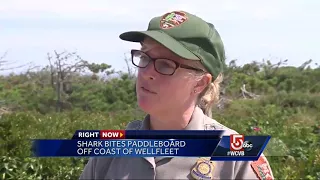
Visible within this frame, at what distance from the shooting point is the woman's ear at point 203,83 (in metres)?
1.39

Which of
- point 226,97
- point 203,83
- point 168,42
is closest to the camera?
point 168,42

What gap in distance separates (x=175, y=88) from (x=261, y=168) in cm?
29

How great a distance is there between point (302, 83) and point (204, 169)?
18.7m

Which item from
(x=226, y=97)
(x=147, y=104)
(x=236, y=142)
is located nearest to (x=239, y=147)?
(x=236, y=142)

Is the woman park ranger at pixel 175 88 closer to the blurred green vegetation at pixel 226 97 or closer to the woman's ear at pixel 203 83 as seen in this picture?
the woman's ear at pixel 203 83

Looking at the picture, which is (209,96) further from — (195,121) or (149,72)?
(149,72)

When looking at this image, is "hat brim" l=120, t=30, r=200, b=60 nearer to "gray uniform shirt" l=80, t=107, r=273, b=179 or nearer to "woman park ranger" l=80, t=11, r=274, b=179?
"woman park ranger" l=80, t=11, r=274, b=179

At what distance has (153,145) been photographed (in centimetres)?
133

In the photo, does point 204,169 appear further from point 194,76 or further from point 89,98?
point 89,98

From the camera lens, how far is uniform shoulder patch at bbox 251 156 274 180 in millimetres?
1321

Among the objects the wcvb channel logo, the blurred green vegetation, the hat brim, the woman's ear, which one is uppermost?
the hat brim

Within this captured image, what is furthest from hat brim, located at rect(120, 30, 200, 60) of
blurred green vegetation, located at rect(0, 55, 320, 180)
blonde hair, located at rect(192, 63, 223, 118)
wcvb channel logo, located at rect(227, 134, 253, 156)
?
blurred green vegetation, located at rect(0, 55, 320, 180)

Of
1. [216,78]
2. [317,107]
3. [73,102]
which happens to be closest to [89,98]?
[73,102]

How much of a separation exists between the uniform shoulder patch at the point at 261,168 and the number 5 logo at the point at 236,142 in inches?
2.1
